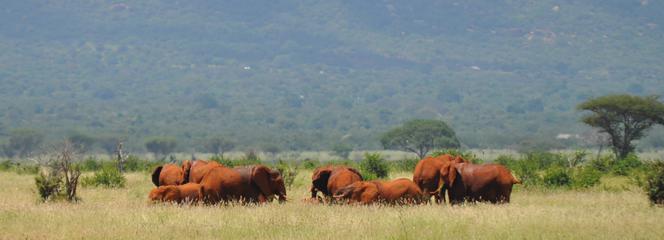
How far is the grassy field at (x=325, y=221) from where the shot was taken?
16875 mm

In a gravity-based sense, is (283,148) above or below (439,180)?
below

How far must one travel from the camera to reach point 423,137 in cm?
11456

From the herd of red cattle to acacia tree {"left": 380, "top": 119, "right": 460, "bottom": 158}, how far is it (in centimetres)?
8365

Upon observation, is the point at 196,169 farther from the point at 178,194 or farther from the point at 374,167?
the point at 374,167

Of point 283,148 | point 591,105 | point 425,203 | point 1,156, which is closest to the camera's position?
point 425,203

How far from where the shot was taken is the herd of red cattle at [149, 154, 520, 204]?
71.1ft

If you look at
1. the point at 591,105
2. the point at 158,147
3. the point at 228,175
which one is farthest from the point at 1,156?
the point at 228,175

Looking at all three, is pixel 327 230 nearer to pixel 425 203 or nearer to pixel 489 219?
pixel 489 219

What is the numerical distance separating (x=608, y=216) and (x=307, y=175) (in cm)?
1713

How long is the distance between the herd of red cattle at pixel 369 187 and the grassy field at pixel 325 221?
2.19 feet

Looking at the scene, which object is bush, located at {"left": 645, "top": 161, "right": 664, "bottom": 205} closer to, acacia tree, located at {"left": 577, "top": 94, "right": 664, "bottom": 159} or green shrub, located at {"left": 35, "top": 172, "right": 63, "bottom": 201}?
green shrub, located at {"left": 35, "top": 172, "right": 63, "bottom": 201}

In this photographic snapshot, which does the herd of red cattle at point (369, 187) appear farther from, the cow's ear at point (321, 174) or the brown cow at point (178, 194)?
the cow's ear at point (321, 174)

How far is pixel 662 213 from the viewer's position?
19.5m

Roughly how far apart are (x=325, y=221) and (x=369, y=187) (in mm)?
3428
